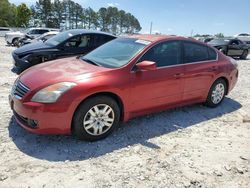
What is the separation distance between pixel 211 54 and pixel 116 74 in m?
2.50

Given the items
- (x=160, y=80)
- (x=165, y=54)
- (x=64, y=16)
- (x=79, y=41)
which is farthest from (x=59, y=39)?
(x=64, y=16)

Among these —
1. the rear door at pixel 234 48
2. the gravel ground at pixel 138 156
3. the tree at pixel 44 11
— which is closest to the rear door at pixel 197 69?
the gravel ground at pixel 138 156

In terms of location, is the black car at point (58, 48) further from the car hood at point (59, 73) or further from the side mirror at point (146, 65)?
the side mirror at point (146, 65)

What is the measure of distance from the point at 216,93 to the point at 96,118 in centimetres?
297

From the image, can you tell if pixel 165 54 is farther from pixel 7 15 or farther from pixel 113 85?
pixel 7 15

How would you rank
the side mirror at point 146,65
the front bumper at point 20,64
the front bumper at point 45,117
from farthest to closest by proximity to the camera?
the front bumper at point 20,64 < the side mirror at point 146,65 < the front bumper at point 45,117

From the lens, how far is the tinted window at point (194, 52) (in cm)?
504

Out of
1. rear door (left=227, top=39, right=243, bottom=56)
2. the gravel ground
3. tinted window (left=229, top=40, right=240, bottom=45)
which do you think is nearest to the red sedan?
the gravel ground

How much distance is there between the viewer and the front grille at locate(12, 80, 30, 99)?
3727 mm

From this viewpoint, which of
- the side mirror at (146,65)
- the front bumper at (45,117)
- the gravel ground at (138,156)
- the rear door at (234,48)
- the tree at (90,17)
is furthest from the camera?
the tree at (90,17)

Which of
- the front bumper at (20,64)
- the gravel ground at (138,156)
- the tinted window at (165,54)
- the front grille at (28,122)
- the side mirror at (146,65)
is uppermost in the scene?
the tinted window at (165,54)

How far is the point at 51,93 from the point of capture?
3584 millimetres

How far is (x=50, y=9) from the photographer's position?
63.3m

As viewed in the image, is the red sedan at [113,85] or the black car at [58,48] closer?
the red sedan at [113,85]
